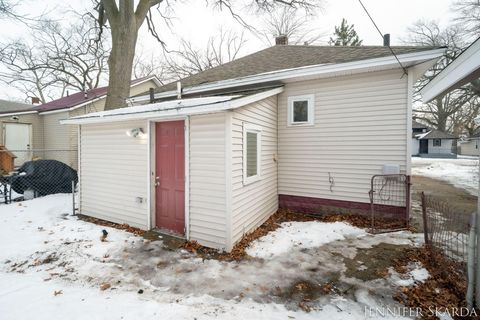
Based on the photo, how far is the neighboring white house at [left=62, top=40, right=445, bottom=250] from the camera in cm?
454

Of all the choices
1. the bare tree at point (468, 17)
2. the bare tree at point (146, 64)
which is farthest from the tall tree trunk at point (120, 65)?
the bare tree at point (468, 17)

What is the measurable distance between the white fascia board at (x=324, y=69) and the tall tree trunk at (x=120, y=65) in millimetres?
2611

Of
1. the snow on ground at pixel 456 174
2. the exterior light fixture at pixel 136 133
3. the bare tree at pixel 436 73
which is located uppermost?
the bare tree at pixel 436 73

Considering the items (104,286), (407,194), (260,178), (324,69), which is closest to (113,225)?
(104,286)

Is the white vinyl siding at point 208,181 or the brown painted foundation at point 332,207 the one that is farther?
the brown painted foundation at point 332,207

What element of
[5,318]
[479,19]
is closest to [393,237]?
[5,318]

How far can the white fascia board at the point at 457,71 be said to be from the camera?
2.42 m

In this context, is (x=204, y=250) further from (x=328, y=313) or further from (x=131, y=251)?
(x=328, y=313)

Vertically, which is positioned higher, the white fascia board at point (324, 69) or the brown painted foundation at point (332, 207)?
the white fascia board at point (324, 69)

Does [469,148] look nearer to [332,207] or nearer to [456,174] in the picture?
[456,174]

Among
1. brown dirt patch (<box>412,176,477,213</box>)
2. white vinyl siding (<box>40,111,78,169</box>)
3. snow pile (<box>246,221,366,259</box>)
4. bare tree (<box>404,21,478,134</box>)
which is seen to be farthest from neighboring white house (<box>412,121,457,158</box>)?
white vinyl siding (<box>40,111,78,169</box>)

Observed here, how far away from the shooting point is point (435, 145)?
96.1 feet

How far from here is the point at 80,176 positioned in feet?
21.6

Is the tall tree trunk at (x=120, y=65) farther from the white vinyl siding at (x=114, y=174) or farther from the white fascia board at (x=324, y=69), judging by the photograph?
the white vinyl siding at (x=114, y=174)
